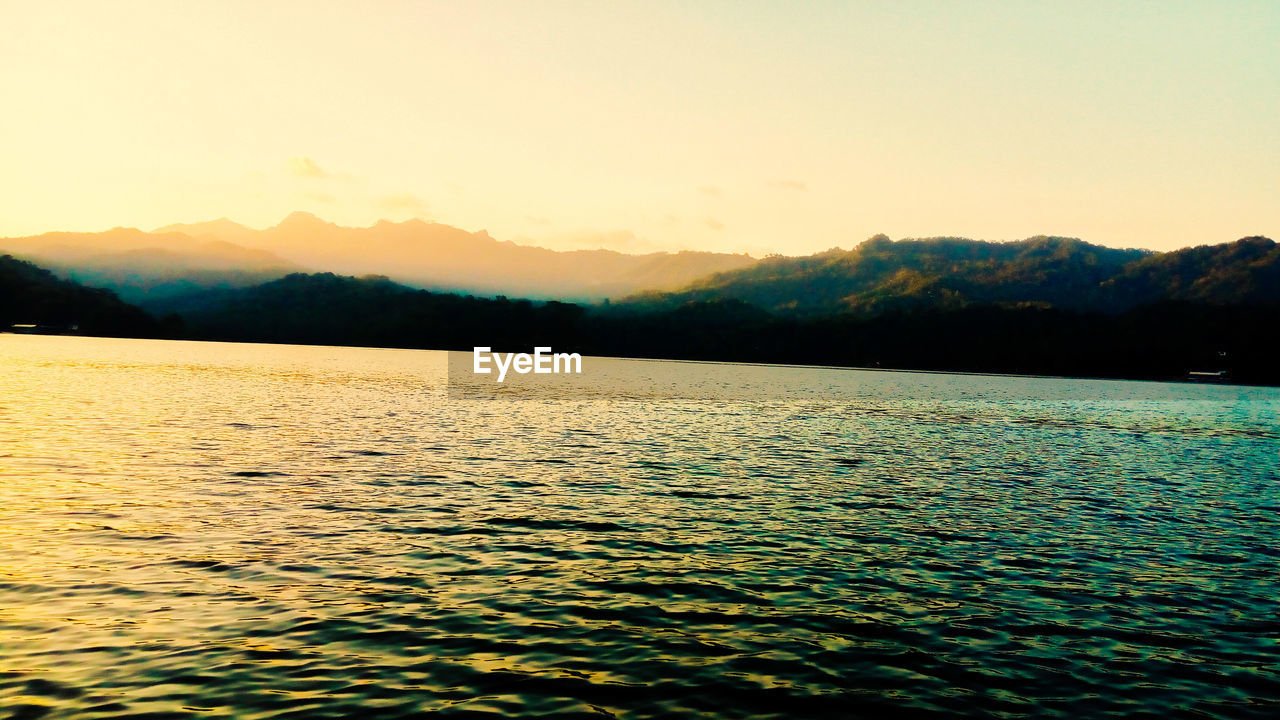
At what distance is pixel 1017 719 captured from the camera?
1571 centimetres

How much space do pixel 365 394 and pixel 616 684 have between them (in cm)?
9584

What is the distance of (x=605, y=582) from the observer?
2402 cm

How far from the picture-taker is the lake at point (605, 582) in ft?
53.5

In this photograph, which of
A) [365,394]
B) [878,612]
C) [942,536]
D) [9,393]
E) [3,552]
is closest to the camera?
[878,612]

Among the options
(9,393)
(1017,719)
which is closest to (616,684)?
(1017,719)

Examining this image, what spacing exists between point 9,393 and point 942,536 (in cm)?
8470

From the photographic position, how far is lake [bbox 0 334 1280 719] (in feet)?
53.5

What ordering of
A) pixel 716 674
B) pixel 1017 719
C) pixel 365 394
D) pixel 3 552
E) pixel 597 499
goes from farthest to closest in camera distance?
Result: pixel 365 394 → pixel 597 499 → pixel 3 552 → pixel 716 674 → pixel 1017 719

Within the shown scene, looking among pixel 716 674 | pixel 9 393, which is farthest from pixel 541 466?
pixel 9 393

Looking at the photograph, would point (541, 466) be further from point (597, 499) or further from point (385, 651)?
point (385, 651)

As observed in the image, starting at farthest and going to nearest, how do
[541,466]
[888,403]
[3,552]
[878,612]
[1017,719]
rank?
[888,403]
[541,466]
[3,552]
[878,612]
[1017,719]

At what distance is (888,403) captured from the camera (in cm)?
13500

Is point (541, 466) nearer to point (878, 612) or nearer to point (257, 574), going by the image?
point (257, 574)

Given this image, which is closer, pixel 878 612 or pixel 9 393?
pixel 878 612
